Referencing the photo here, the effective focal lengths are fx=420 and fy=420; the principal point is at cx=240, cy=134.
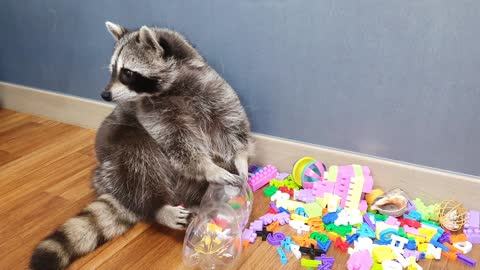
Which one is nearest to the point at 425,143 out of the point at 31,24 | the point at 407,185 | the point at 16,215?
the point at 407,185

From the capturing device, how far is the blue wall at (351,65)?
147 centimetres

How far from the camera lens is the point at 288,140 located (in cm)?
187

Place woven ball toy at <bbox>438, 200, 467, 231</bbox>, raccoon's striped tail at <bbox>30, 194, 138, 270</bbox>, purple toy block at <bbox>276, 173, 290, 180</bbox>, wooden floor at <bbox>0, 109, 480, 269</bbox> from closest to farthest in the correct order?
raccoon's striped tail at <bbox>30, 194, 138, 270</bbox>
wooden floor at <bbox>0, 109, 480, 269</bbox>
woven ball toy at <bbox>438, 200, 467, 231</bbox>
purple toy block at <bbox>276, 173, 290, 180</bbox>

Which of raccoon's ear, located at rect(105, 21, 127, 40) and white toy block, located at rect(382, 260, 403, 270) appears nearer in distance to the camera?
white toy block, located at rect(382, 260, 403, 270)

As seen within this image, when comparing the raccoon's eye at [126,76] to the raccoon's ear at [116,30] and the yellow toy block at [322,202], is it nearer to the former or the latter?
the raccoon's ear at [116,30]

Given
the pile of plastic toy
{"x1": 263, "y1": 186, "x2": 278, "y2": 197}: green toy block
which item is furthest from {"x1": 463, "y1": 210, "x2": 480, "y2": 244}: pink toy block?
{"x1": 263, "y1": 186, "x2": 278, "y2": 197}: green toy block

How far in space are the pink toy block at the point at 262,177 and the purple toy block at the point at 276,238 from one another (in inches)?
13.3

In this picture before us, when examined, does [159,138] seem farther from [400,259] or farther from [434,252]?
[434,252]

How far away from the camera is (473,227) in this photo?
1.53 metres

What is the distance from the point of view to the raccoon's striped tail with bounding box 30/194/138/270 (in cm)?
130

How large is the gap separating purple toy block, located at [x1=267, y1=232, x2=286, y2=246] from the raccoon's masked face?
70 centimetres

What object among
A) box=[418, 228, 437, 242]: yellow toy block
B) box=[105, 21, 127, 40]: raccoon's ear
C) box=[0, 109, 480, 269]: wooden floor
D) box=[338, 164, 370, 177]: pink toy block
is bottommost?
box=[0, 109, 480, 269]: wooden floor

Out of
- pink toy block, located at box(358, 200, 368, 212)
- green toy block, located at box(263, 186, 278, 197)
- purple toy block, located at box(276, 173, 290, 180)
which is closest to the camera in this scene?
pink toy block, located at box(358, 200, 368, 212)

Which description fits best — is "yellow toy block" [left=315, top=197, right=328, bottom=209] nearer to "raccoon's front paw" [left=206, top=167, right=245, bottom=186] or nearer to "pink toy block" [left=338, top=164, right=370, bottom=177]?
"pink toy block" [left=338, top=164, right=370, bottom=177]
